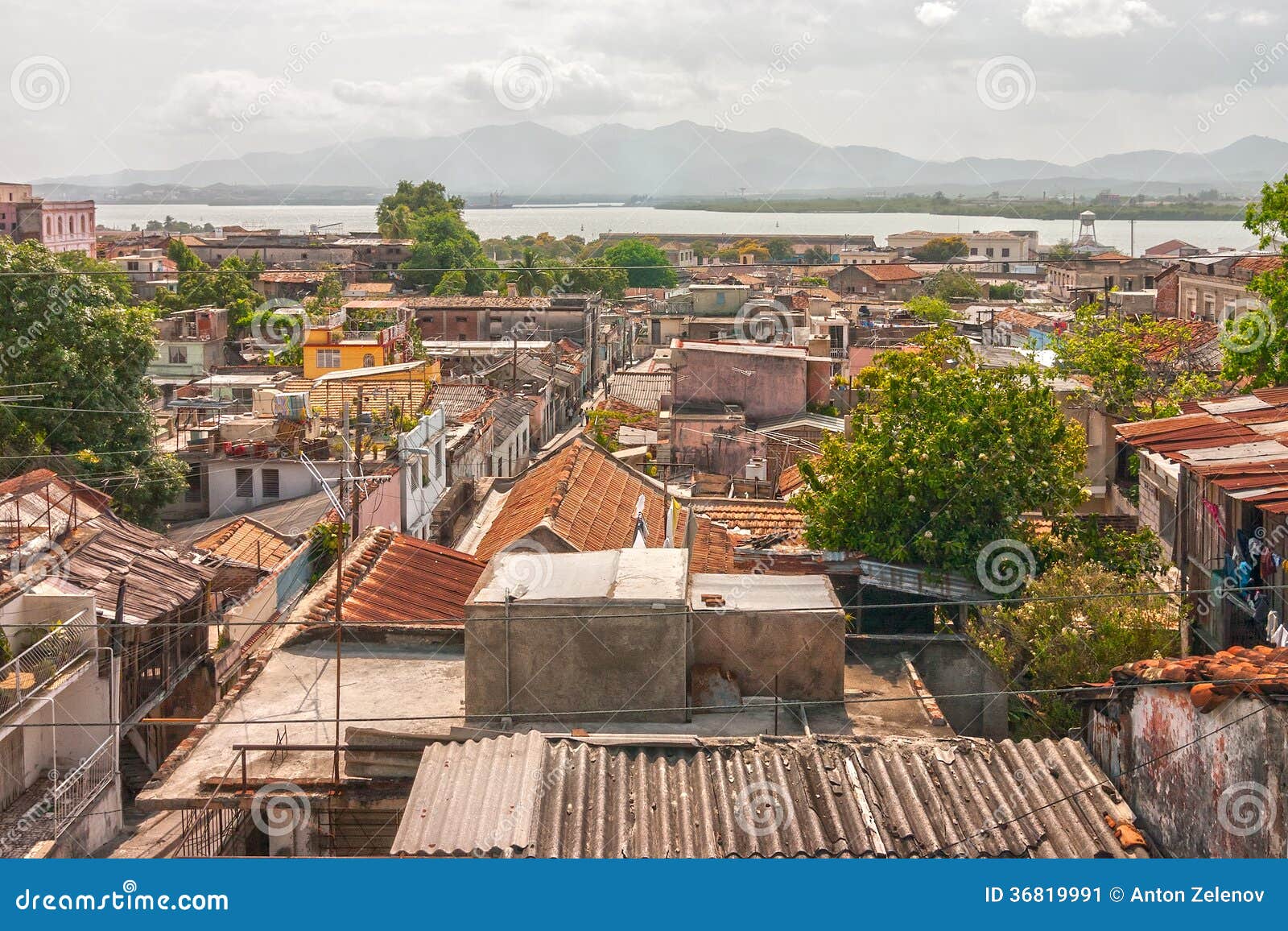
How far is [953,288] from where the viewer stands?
6316 centimetres

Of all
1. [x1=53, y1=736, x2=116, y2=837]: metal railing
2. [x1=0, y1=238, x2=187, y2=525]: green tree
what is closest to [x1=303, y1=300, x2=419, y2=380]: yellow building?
[x1=0, y1=238, x2=187, y2=525]: green tree

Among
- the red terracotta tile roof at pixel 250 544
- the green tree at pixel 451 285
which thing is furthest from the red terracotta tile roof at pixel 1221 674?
the green tree at pixel 451 285

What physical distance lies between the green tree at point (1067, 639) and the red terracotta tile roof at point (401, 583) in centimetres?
478

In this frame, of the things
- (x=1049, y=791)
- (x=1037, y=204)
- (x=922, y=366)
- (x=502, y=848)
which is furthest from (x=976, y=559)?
(x=1037, y=204)

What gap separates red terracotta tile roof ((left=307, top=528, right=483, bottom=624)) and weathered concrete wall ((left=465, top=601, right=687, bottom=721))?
98.6 inches

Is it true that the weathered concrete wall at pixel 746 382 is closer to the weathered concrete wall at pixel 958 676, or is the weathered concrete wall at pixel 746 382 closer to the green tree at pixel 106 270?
the green tree at pixel 106 270

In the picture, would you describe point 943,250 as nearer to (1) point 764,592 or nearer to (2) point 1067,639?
(2) point 1067,639

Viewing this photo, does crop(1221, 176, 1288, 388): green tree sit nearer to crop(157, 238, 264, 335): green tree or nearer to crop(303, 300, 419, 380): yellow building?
crop(303, 300, 419, 380): yellow building

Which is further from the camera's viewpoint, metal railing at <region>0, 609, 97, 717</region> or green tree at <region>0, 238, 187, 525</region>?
green tree at <region>0, 238, 187, 525</region>

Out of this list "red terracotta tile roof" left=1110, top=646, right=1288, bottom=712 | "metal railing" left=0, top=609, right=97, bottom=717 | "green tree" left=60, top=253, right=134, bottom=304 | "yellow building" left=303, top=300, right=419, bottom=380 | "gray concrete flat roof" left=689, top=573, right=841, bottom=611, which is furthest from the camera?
"green tree" left=60, top=253, right=134, bottom=304

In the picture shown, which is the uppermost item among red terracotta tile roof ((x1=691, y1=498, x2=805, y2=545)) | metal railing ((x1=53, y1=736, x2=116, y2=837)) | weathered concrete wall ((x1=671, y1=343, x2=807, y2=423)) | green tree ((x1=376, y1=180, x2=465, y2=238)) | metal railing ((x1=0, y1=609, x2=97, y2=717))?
green tree ((x1=376, y1=180, x2=465, y2=238))

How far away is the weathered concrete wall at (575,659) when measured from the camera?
8859 mm

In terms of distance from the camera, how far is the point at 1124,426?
11008 millimetres

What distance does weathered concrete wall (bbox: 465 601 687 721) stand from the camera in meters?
8.86
